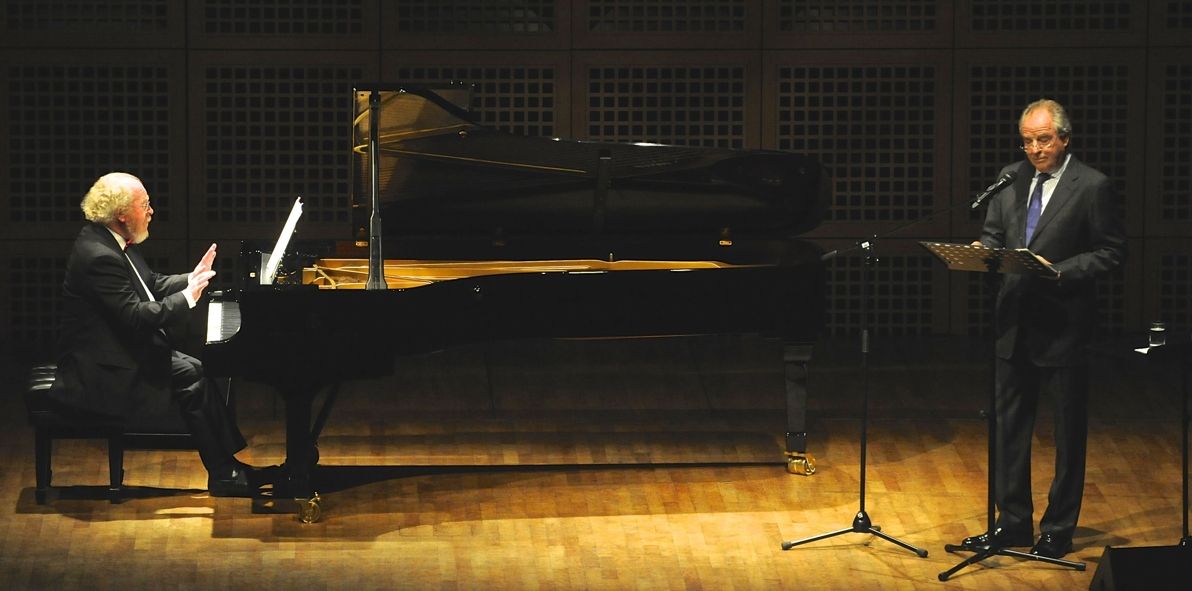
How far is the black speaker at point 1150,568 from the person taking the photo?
4133 millimetres

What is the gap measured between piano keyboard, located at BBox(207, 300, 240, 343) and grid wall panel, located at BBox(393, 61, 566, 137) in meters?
2.98

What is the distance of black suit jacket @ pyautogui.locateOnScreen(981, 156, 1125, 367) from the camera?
16.4ft

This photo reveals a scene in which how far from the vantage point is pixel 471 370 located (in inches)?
311

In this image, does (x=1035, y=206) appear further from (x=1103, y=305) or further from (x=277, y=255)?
(x=1103, y=305)

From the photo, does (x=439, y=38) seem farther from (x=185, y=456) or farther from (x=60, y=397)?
(x=60, y=397)

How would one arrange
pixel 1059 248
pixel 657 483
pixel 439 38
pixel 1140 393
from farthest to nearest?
pixel 439 38 < pixel 1140 393 < pixel 657 483 < pixel 1059 248

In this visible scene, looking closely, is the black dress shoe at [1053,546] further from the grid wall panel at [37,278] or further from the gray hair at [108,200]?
the grid wall panel at [37,278]

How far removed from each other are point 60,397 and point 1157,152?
5673 mm

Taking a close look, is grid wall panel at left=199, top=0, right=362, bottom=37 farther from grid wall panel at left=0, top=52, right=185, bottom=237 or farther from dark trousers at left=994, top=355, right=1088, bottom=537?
dark trousers at left=994, top=355, right=1088, bottom=537

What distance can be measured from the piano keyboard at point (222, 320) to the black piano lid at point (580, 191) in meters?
0.74

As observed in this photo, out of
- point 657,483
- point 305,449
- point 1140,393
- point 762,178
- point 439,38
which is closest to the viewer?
point 305,449

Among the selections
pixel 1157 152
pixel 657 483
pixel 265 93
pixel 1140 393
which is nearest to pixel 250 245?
pixel 657 483

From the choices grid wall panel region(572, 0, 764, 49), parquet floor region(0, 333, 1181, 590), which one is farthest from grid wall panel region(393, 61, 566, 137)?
parquet floor region(0, 333, 1181, 590)

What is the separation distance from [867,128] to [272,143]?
306 centimetres
